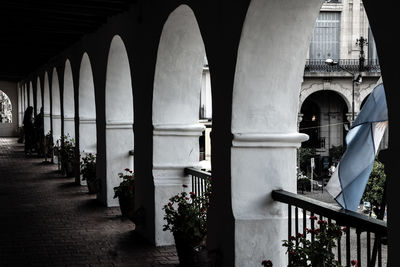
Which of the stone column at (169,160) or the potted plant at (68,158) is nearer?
the stone column at (169,160)

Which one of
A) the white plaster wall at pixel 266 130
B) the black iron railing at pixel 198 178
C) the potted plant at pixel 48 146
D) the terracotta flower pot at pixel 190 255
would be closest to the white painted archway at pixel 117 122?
the black iron railing at pixel 198 178

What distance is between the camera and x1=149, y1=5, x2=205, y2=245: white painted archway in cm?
728

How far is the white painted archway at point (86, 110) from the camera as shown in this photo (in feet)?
42.5

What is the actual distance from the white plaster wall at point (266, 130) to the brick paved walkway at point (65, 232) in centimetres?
183

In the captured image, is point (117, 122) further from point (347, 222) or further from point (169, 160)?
point (347, 222)

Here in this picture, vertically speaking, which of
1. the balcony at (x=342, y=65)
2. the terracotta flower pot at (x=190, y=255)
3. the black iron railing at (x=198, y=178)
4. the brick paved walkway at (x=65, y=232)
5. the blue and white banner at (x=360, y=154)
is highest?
the balcony at (x=342, y=65)

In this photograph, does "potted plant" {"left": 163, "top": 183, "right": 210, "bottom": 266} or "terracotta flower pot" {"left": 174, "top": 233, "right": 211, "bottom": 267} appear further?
"potted plant" {"left": 163, "top": 183, "right": 210, "bottom": 266}

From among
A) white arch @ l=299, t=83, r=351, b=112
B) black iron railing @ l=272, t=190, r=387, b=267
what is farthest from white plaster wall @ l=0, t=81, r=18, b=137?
black iron railing @ l=272, t=190, r=387, b=267

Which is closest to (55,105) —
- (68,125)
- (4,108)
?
(68,125)

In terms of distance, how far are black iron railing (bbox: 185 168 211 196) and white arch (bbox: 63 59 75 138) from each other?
330 inches

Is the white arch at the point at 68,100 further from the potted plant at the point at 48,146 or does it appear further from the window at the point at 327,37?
the window at the point at 327,37

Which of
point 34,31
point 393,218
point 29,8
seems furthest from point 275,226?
point 34,31

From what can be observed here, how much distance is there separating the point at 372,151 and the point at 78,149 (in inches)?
405

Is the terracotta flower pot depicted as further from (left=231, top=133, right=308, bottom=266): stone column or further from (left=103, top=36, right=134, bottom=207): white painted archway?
(left=103, top=36, right=134, bottom=207): white painted archway
